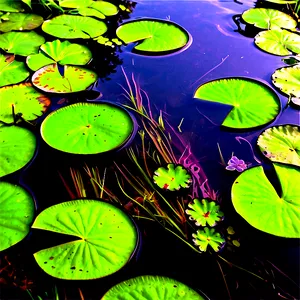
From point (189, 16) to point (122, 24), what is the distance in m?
0.73

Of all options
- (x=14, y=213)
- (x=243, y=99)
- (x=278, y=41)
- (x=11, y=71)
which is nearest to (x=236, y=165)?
(x=243, y=99)

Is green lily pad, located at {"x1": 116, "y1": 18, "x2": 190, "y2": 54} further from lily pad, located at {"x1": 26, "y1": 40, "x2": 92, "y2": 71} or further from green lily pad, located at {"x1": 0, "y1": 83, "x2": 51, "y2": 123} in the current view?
green lily pad, located at {"x1": 0, "y1": 83, "x2": 51, "y2": 123}

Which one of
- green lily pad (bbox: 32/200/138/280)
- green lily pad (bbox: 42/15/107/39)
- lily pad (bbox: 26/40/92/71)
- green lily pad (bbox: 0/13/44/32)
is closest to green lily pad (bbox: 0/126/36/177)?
green lily pad (bbox: 32/200/138/280)

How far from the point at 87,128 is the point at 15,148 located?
42 cm

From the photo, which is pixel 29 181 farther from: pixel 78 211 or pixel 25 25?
pixel 25 25

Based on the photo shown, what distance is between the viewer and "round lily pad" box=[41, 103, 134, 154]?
1891 mm

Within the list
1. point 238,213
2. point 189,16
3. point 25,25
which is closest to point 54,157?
point 238,213

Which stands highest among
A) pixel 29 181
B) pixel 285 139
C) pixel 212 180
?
pixel 285 139

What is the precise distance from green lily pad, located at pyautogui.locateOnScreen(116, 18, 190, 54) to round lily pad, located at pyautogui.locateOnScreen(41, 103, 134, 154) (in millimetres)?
953

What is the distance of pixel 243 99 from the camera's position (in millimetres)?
2244

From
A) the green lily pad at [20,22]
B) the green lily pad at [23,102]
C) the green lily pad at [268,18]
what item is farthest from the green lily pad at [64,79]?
the green lily pad at [268,18]

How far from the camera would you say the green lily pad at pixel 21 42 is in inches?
106

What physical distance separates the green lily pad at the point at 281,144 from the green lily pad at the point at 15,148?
53.4 inches

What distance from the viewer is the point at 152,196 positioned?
68.1 inches
